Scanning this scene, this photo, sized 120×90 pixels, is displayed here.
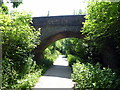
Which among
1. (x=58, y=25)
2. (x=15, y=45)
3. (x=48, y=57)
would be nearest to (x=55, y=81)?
(x=15, y=45)

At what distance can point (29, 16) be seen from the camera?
6605 millimetres

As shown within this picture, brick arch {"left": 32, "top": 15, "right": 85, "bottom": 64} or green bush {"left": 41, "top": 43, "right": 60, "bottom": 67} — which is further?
green bush {"left": 41, "top": 43, "right": 60, "bottom": 67}

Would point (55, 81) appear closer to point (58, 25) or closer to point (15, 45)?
point (15, 45)

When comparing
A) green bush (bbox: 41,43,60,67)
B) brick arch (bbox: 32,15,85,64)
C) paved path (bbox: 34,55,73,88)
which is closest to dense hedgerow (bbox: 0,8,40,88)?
paved path (bbox: 34,55,73,88)

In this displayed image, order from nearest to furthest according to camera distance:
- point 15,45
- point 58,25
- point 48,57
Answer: point 15,45 < point 58,25 < point 48,57

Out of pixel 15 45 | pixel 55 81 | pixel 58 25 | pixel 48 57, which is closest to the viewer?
pixel 15 45

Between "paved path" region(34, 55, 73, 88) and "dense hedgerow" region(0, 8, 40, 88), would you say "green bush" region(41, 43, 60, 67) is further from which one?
"dense hedgerow" region(0, 8, 40, 88)

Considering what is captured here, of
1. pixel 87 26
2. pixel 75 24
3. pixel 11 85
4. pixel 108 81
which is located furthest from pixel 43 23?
pixel 108 81

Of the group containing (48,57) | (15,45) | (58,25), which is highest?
(58,25)

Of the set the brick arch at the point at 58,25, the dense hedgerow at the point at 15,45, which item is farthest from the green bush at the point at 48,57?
the dense hedgerow at the point at 15,45

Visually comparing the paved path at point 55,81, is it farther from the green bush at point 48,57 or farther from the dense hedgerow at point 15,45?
the green bush at point 48,57

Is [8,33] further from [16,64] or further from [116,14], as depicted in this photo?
[116,14]

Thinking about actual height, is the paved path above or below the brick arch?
below

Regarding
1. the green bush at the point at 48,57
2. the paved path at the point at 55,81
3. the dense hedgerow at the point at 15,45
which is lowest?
the green bush at the point at 48,57
